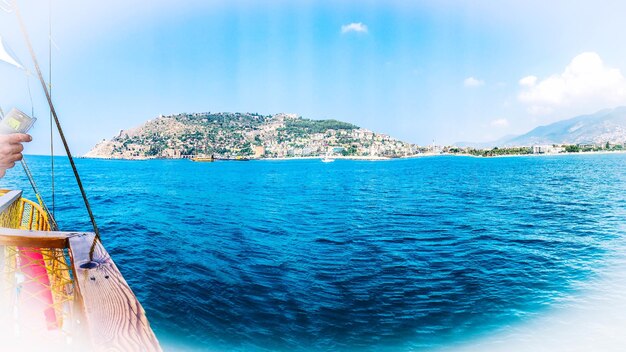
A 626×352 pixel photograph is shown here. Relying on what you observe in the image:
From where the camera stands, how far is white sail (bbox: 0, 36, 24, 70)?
4.49 meters

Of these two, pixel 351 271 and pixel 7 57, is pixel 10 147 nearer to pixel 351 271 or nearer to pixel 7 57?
pixel 7 57

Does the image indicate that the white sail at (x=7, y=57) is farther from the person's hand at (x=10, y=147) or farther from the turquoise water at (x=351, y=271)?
the turquoise water at (x=351, y=271)

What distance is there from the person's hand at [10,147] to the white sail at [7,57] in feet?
12.5

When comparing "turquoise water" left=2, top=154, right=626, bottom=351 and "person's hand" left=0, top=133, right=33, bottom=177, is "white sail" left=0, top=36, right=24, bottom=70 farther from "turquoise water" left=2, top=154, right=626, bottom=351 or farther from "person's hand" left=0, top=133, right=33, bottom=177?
"turquoise water" left=2, top=154, right=626, bottom=351

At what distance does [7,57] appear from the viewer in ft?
15.2

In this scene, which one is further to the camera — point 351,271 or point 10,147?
point 351,271

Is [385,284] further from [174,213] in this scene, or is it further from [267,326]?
[174,213]

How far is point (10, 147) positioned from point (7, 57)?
13.3ft

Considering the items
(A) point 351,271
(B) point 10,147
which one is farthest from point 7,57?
(A) point 351,271

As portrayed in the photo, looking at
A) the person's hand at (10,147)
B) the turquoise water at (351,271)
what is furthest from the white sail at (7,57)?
the turquoise water at (351,271)

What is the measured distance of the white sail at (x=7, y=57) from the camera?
4487mm

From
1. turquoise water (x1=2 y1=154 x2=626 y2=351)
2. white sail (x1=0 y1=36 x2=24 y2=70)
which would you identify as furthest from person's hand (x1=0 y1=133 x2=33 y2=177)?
turquoise water (x1=2 y1=154 x2=626 y2=351)

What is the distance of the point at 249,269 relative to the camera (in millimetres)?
10422

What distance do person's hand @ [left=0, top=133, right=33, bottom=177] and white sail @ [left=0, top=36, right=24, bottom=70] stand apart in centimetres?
381
